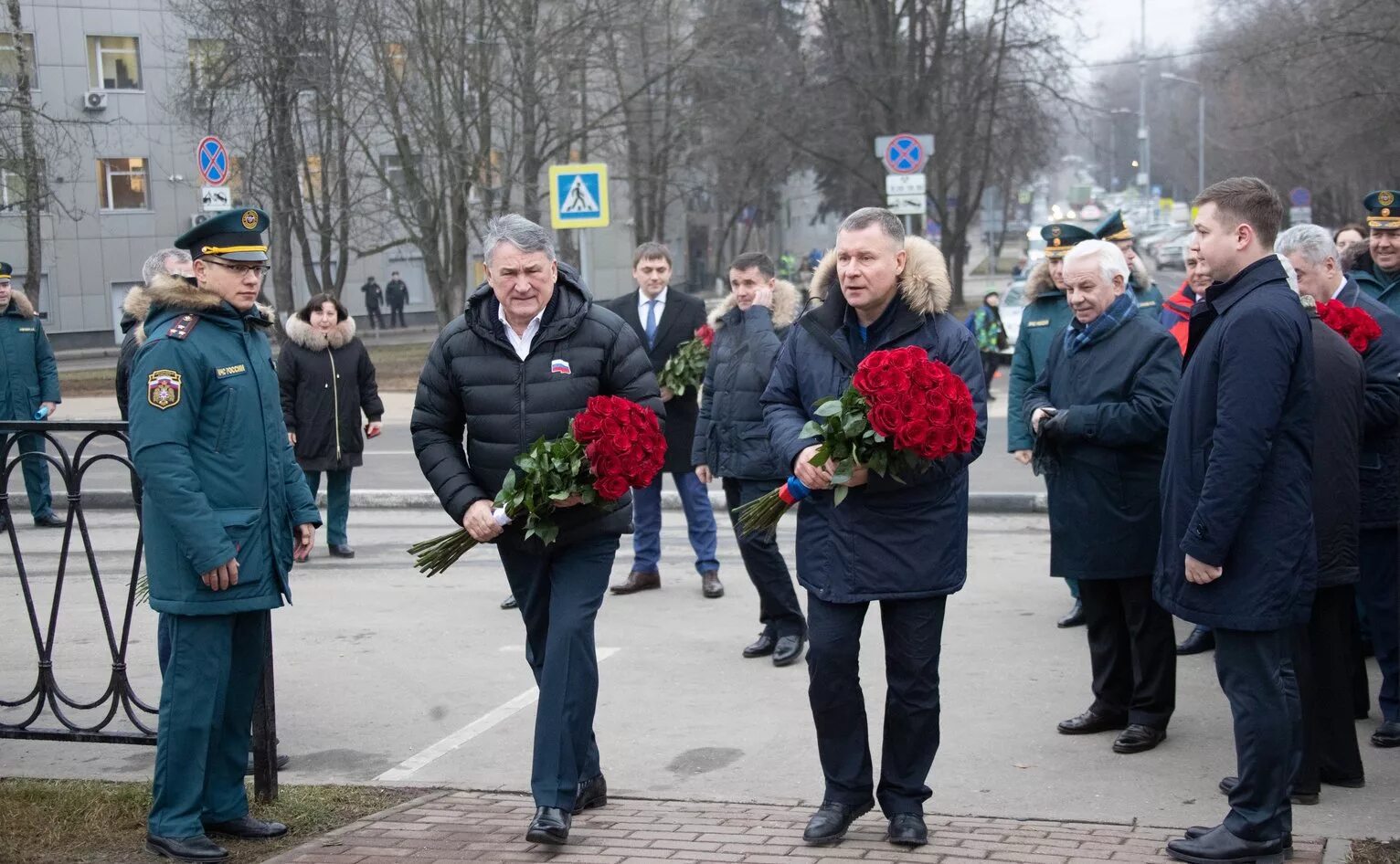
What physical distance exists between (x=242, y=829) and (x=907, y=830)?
2279 millimetres

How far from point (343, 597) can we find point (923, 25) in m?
30.5

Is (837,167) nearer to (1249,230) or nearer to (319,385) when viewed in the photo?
(319,385)

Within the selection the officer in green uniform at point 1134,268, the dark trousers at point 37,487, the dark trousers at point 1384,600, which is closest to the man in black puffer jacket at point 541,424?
the dark trousers at point 1384,600

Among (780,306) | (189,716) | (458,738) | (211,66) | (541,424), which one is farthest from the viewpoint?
(211,66)

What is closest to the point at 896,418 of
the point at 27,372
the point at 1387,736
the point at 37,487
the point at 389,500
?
the point at 1387,736

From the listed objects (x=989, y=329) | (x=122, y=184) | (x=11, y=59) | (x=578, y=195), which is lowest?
(x=989, y=329)

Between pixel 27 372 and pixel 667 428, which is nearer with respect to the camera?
pixel 667 428

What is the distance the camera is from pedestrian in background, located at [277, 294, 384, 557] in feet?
35.8

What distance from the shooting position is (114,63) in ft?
144

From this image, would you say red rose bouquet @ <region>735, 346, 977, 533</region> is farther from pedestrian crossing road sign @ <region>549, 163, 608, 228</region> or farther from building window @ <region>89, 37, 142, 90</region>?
building window @ <region>89, 37, 142, 90</region>

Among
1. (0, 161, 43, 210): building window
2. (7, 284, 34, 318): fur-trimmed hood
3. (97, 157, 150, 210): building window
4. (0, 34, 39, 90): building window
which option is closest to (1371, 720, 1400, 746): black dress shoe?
(7, 284, 34, 318): fur-trimmed hood

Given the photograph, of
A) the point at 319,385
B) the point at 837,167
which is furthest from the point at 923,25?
the point at 319,385

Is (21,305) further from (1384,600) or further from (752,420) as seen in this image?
(1384,600)

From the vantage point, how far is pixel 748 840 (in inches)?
198
